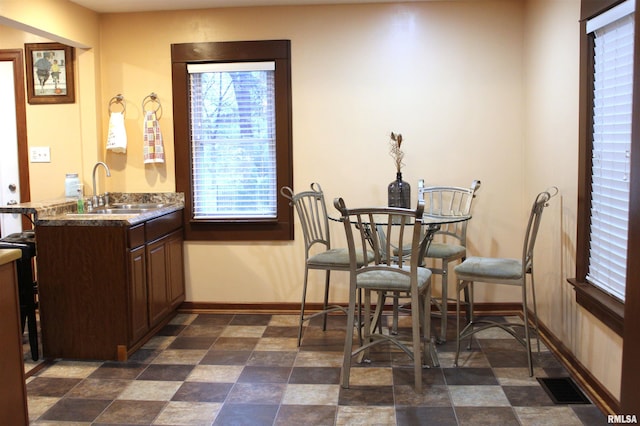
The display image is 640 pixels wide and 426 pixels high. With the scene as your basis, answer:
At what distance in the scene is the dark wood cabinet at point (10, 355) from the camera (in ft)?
7.43

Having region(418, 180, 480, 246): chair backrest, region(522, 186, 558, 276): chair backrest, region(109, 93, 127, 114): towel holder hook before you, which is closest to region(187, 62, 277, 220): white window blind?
region(109, 93, 127, 114): towel holder hook

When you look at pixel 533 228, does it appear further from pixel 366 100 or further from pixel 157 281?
pixel 157 281

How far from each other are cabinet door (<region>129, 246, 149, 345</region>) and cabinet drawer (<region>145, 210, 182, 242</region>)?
0.15 metres

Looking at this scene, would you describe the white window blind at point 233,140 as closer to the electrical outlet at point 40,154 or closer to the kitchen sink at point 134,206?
the kitchen sink at point 134,206

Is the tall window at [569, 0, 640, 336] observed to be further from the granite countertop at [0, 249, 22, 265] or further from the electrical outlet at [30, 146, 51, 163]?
the electrical outlet at [30, 146, 51, 163]

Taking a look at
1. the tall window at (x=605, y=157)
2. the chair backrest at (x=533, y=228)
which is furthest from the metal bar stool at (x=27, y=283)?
the tall window at (x=605, y=157)

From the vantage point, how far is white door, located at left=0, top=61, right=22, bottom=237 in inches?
176

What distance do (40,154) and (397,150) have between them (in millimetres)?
2722

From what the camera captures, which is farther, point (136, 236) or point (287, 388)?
point (136, 236)

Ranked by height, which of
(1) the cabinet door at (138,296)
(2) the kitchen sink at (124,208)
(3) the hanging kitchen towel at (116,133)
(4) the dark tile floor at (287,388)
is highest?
(3) the hanging kitchen towel at (116,133)

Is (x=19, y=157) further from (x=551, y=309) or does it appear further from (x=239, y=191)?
(x=551, y=309)

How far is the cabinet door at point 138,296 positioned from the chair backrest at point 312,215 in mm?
1030

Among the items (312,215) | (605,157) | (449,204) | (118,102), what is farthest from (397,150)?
(118,102)

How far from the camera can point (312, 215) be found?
3.91 metres
